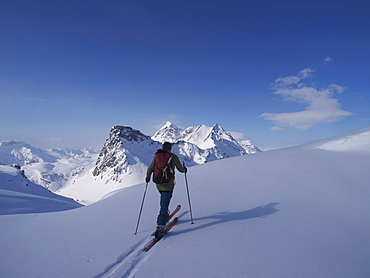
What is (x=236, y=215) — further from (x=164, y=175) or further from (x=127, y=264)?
(x=127, y=264)

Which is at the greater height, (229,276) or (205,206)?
(205,206)

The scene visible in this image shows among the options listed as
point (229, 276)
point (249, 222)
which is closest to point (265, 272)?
point (229, 276)

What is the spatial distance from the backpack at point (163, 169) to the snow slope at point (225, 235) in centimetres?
143

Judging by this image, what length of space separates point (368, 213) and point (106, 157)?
215586mm

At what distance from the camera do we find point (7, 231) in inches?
192

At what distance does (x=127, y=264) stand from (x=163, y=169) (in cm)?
228

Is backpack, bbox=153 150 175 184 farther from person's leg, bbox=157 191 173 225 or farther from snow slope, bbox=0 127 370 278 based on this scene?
snow slope, bbox=0 127 370 278

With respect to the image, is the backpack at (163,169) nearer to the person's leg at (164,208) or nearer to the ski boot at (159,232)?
the person's leg at (164,208)

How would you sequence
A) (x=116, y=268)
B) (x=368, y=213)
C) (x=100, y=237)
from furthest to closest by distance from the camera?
(x=368, y=213)
(x=100, y=237)
(x=116, y=268)

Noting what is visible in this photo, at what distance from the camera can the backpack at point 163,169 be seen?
16.5 feet

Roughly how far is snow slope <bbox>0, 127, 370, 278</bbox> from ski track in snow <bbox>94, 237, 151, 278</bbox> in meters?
0.02

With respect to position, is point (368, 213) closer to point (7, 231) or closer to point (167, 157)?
point (167, 157)

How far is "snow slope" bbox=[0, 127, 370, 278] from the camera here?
10.6 ft

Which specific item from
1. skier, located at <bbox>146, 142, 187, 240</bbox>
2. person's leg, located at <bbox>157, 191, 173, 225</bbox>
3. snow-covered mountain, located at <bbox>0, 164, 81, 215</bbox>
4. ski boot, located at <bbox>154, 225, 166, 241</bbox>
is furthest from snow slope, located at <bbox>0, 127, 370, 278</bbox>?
snow-covered mountain, located at <bbox>0, 164, 81, 215</bbox>
